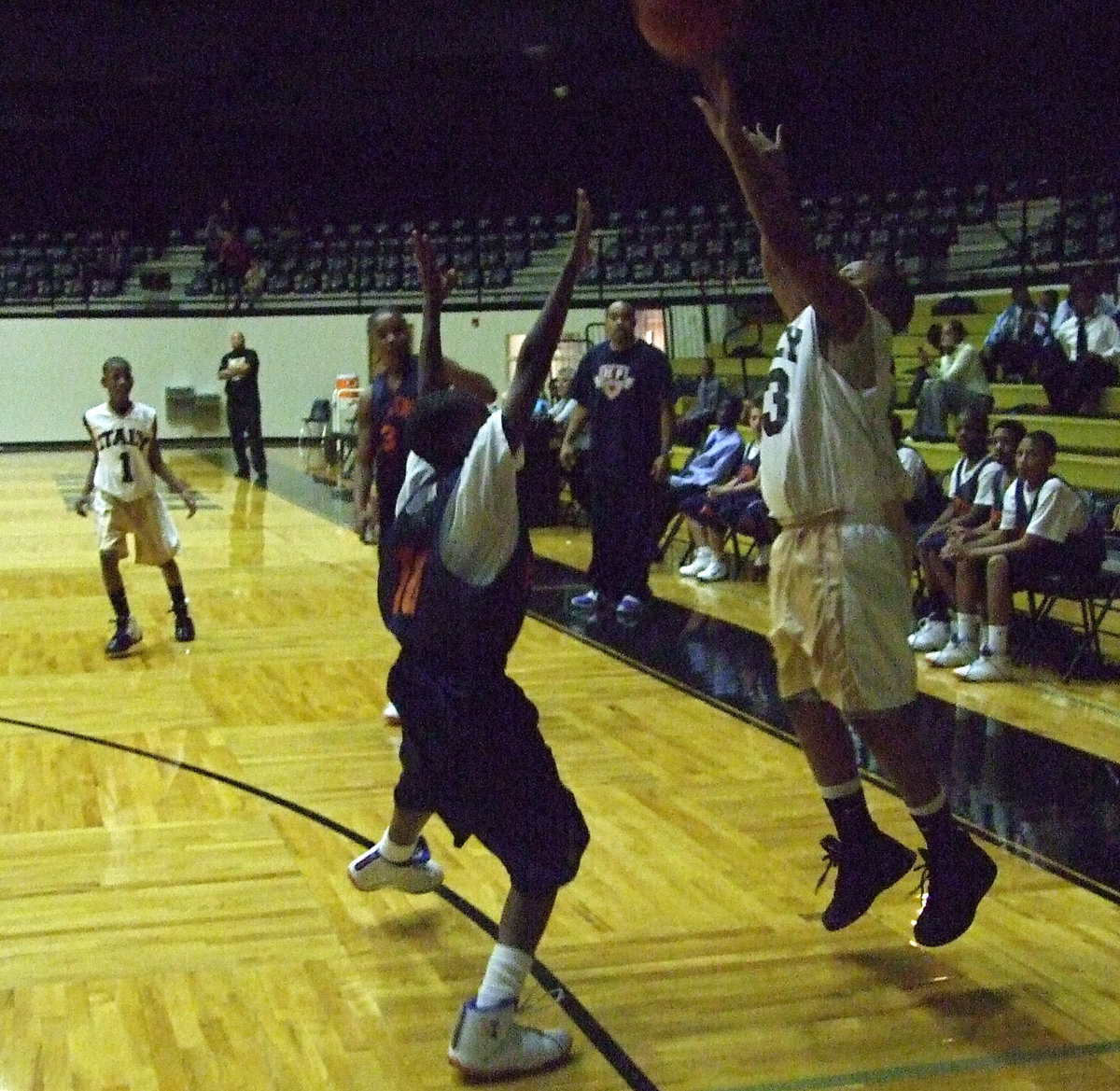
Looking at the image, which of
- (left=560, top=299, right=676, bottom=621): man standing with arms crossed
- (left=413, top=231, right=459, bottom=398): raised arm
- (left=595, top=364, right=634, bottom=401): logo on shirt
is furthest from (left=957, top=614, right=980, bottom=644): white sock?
(left=413, top=231, right=459, bottom=398): raised arm

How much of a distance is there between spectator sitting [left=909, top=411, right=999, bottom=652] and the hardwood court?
3.63ft

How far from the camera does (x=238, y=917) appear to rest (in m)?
4.12

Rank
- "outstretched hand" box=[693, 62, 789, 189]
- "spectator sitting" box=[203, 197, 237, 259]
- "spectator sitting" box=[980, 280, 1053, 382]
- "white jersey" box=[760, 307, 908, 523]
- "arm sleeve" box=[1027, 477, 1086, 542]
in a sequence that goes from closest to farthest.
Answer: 1. "outstretched hand" box=[693, 62, 789, 189]
2. "white jersey" box=[760, 307, 908, 523]
3. "arm sleeve" box=[1027, 477, 1086, 542]
4. "spectator sitting" box=[980, 280, 1053, 382]
5. "spectator sitting" box=[203, 197, 237, 259]

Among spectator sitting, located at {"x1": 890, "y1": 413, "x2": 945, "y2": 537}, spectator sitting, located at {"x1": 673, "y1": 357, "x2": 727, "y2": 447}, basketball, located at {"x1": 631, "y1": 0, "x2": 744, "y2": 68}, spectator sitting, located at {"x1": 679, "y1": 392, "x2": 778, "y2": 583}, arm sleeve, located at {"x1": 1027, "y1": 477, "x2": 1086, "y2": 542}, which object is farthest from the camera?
spectator sitting, located at {"x1": 673, "y1": 357, "x2": 727, "y2": 447}

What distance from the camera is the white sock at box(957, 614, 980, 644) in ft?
24.7

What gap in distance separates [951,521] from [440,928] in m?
4.43

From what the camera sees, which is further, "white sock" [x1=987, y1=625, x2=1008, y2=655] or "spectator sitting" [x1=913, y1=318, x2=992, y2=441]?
"spectator sitting" [x1=913, y1=318, x2=992, y2=441]

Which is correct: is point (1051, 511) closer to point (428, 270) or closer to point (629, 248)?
point (428, 270)

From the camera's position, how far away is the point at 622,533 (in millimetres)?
8867

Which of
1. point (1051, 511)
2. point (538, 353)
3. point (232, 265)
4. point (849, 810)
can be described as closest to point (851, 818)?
point (849, 810)

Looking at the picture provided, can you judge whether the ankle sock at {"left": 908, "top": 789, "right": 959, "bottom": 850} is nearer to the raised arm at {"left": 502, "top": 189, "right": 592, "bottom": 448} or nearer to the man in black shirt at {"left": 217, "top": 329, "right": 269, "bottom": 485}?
the raised arm at {"left": 502, "top": 189, "right": 592, "bottom": 448}

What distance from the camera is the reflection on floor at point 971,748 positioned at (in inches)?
188

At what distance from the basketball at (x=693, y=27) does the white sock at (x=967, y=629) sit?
161 inches

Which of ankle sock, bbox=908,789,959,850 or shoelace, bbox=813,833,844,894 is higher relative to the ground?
ankle sock, bbox=908,789,959,850
